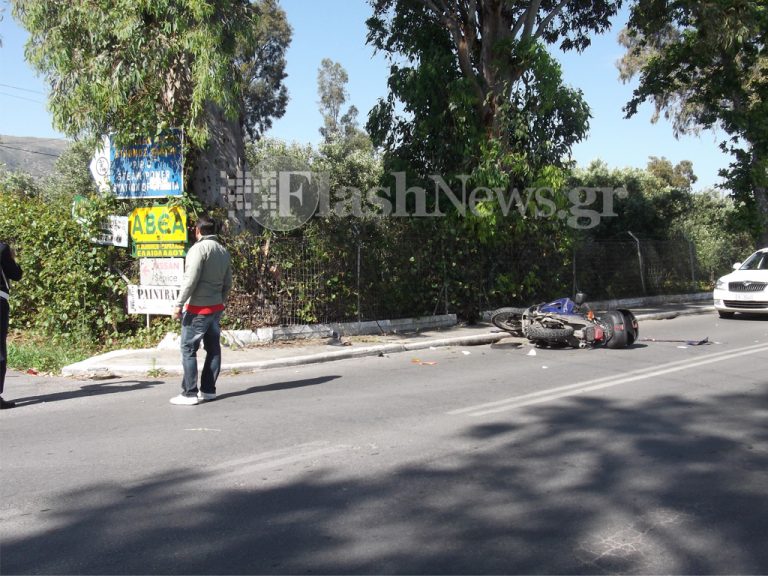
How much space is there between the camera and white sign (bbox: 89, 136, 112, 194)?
42.2 ft

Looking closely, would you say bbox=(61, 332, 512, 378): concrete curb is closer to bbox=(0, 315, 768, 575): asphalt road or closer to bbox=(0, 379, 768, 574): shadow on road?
bbox=(0, 315, 768, 575): asphalt road

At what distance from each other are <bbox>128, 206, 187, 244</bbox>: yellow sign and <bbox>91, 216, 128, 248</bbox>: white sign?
12 centimetres

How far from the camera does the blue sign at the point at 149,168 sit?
40.9 ft

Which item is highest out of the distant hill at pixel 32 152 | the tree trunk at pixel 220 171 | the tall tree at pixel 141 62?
the distant hill at pixel 32 152

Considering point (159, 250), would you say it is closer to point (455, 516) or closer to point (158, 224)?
point (158, 224)

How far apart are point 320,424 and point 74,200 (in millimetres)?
7995

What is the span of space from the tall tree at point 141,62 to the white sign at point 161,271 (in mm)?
1840

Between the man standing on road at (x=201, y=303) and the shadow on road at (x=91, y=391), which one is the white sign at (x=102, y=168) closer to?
the shadow on road at (x=91, y=391)

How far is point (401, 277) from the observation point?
49.4 feet

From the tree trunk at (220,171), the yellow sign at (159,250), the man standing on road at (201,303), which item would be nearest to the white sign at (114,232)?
the yellow sign at (159,250)

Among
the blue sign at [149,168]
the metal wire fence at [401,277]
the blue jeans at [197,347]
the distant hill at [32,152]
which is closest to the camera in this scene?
the blue jeans at [197,347]

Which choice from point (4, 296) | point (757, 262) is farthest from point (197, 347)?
point (757, 262)

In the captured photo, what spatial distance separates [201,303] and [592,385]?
15.8 feet

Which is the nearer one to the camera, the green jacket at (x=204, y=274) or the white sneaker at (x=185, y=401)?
the green jacket at (x=204, y=274)
